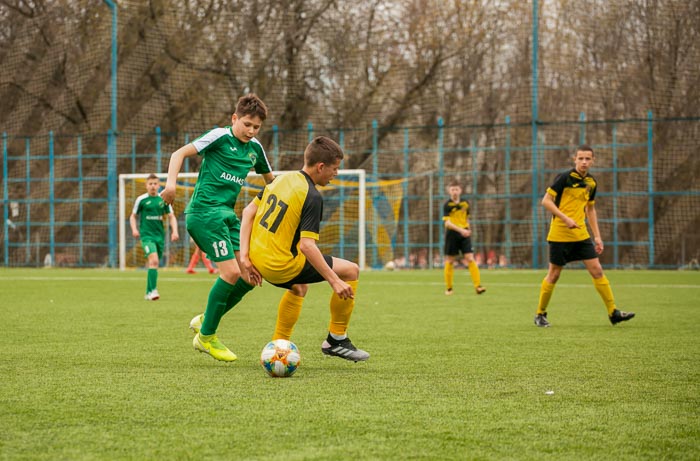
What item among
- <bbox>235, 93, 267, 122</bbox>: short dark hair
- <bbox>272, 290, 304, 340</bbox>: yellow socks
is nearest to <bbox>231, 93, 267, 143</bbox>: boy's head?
<bbox>235, 93, 267, 122</bbox>: short dark hair

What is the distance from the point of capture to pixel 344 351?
605 cm

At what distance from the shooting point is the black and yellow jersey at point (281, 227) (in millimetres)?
5574

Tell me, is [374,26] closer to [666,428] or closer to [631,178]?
[631,178]

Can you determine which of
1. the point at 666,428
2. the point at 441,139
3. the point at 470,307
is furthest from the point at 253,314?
the point at 441,139

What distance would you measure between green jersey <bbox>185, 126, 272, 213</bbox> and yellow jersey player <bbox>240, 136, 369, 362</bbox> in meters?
1.16

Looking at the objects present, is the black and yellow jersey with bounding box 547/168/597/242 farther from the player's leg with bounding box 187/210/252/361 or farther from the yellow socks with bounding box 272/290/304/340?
the yellow socks with bounding box 272/290/304/340

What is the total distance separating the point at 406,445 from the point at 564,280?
50.3 feet

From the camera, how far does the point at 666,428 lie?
13.0ft

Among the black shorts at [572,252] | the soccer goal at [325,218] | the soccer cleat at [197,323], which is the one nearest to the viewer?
the soccer cleat at [197,323]

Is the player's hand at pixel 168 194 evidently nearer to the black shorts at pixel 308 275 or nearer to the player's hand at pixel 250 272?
the player's hand at pixel 250 272

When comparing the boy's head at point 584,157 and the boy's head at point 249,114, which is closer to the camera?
the boy's head at point 249,114

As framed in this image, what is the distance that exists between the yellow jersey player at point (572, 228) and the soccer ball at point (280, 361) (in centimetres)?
415

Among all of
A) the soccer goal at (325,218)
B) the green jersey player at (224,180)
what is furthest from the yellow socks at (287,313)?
the soccer goal at (325,218)

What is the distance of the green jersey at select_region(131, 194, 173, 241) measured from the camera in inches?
522
